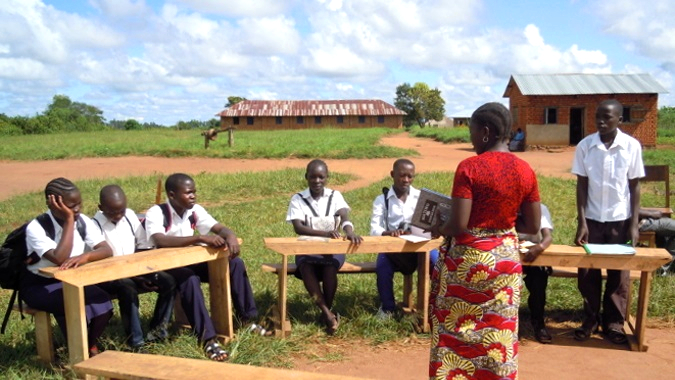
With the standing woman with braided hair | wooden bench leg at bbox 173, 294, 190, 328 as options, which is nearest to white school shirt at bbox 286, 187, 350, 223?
wooden bench leg at bbox 173, 294, 190, 328

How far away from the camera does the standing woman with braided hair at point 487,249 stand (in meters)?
2.75

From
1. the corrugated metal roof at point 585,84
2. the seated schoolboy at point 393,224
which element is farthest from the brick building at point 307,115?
the seated schoolboy at point 393,224

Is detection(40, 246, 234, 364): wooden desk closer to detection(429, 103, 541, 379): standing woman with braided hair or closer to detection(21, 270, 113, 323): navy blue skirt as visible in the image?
detection(21, 270, 113, 323): navy blue skirt

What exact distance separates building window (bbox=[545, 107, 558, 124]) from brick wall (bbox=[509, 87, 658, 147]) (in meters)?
0.12

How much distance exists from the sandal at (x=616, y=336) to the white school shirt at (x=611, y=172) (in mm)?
846

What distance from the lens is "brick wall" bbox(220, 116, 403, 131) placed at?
50.2 metres

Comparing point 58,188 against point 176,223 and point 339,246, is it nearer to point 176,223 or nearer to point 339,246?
point 176,223

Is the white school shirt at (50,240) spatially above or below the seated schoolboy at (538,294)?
above

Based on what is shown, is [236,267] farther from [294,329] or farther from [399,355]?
[399,355]

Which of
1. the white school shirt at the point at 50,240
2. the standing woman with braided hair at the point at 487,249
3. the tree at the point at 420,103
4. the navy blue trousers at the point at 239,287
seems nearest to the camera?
the standing woman with braided hair at the point at 487,249

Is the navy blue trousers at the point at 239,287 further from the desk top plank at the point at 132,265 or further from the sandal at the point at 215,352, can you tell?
the sandal at the point at 215,352

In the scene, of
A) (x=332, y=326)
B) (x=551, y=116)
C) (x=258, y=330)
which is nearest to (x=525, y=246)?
(x=332, y=326)

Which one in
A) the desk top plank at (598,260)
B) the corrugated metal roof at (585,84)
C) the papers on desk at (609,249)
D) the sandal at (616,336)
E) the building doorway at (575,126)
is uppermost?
the corrugated metal roof at (585,84)

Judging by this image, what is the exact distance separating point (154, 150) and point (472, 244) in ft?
68.6
